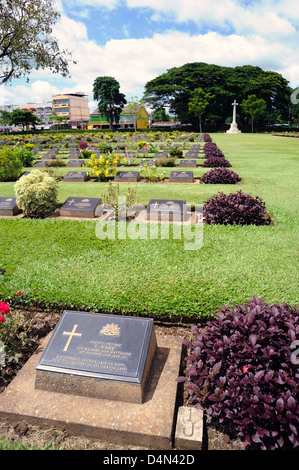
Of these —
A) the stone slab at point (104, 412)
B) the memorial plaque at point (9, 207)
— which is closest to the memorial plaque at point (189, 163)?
the memorial plaque at point (9, 207)

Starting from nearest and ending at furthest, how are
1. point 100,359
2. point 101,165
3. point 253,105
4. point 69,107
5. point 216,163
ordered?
point 100,359, point 101,165, point 216,163, point 253,105, point 69,107

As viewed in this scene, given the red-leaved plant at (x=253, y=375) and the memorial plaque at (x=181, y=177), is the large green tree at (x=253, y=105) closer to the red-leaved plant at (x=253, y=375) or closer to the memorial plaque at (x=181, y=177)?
the memorial plaque at (x=181, y=177)

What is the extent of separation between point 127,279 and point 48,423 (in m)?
1.99

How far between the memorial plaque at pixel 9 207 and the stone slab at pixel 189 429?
6744 millimetres

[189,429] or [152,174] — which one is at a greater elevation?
[152,174]

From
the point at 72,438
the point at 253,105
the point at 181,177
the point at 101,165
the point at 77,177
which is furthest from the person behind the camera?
the point at 253,105

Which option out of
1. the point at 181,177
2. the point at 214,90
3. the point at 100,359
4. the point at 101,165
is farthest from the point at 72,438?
the point at 214,90

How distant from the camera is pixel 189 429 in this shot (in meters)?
2.44

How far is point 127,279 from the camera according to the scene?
168 inches

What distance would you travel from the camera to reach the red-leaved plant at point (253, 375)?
222 centimetres

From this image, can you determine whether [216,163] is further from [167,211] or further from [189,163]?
[167,211]

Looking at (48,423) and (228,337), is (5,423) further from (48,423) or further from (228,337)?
(228,337)

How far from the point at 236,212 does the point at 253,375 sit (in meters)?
4.51
